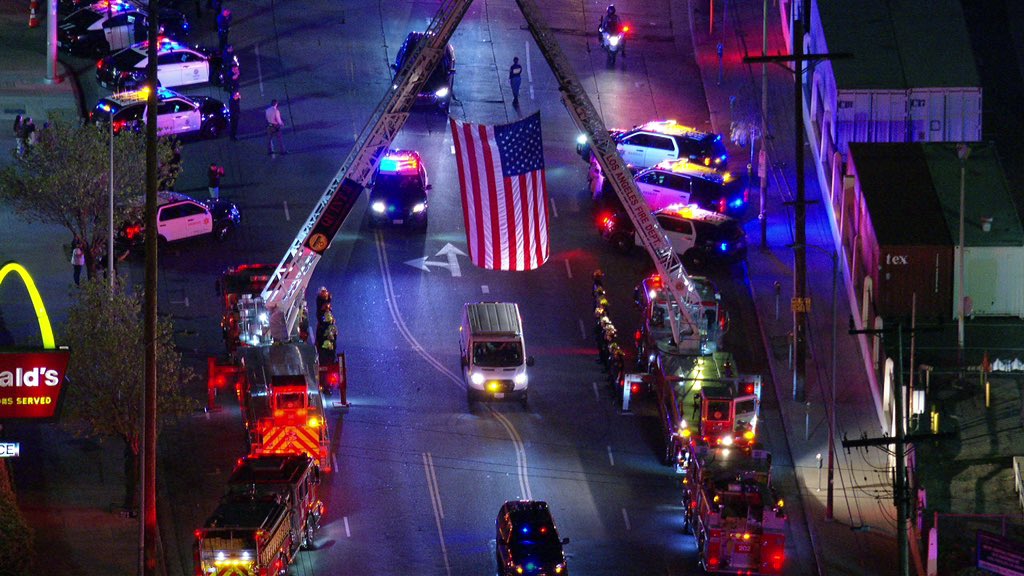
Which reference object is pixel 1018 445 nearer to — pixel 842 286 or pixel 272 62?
pixel 842 286

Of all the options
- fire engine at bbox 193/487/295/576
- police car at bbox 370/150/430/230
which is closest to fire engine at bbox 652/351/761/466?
fire engine at bbox 193/487/295/576

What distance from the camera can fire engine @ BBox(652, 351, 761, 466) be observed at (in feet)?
162

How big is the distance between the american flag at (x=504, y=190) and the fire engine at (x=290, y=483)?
773 centimetres

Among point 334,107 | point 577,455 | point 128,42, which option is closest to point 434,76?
point 334,107

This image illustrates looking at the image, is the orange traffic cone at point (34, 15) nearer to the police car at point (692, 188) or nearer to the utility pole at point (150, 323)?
the police car at point (692, 188)

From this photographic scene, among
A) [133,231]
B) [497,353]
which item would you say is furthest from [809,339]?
[133,231]

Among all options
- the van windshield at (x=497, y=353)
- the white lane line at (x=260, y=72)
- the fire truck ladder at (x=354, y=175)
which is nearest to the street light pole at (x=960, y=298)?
the van windshield at (x=497, y=353)

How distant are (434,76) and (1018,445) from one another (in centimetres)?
2994

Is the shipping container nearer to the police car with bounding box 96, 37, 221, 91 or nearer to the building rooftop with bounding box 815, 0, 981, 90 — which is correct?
the building rooftop with bounding box 815, 0, 981, 90

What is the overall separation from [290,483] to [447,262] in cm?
1860

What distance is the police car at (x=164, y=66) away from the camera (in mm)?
70188

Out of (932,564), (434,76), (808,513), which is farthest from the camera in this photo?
(434,76)

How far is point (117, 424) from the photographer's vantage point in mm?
46688

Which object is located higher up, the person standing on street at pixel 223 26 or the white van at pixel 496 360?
the person standing on street at pixel 223 26
